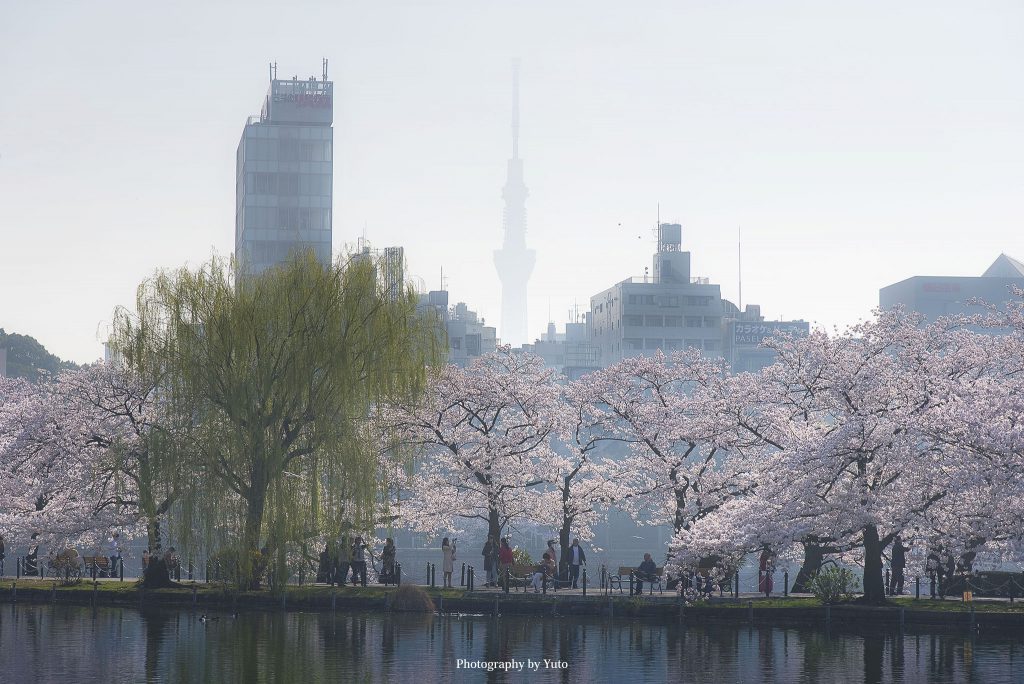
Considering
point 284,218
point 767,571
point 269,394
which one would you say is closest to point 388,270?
point 269,394

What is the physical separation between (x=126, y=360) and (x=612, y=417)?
22.6m

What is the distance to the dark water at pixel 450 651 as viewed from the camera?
30875 millimetres

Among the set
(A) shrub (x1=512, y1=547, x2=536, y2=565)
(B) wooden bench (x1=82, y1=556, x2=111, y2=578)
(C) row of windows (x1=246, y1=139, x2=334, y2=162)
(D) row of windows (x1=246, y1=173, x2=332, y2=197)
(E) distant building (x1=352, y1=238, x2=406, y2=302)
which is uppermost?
(C) row of windows (x1=246, y1=139, x2=334, y2=162)

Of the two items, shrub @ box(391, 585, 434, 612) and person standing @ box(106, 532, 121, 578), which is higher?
person standing @ box(106, 532, 121, 578)

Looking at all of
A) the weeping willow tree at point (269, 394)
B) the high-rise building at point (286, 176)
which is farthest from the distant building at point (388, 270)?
the high-rise building at point (286, 176)

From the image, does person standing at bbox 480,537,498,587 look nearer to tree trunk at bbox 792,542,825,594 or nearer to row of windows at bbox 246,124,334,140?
tree trunk at bbox 792,542,825,594

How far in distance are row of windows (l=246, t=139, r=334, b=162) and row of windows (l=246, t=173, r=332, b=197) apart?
2277 mm

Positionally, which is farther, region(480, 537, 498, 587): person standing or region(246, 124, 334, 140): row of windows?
region(246, 124, 334, 140): row of windows

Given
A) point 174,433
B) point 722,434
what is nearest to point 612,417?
point 722,434

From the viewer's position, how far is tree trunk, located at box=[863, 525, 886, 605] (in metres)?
44.4

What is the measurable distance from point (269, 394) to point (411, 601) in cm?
893

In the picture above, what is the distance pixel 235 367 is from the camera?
46.1 meters

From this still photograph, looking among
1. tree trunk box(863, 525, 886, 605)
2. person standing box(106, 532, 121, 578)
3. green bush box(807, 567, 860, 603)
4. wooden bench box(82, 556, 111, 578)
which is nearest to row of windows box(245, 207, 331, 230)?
wooden bench box(82, 556, 111, 578)

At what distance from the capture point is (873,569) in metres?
44.5
